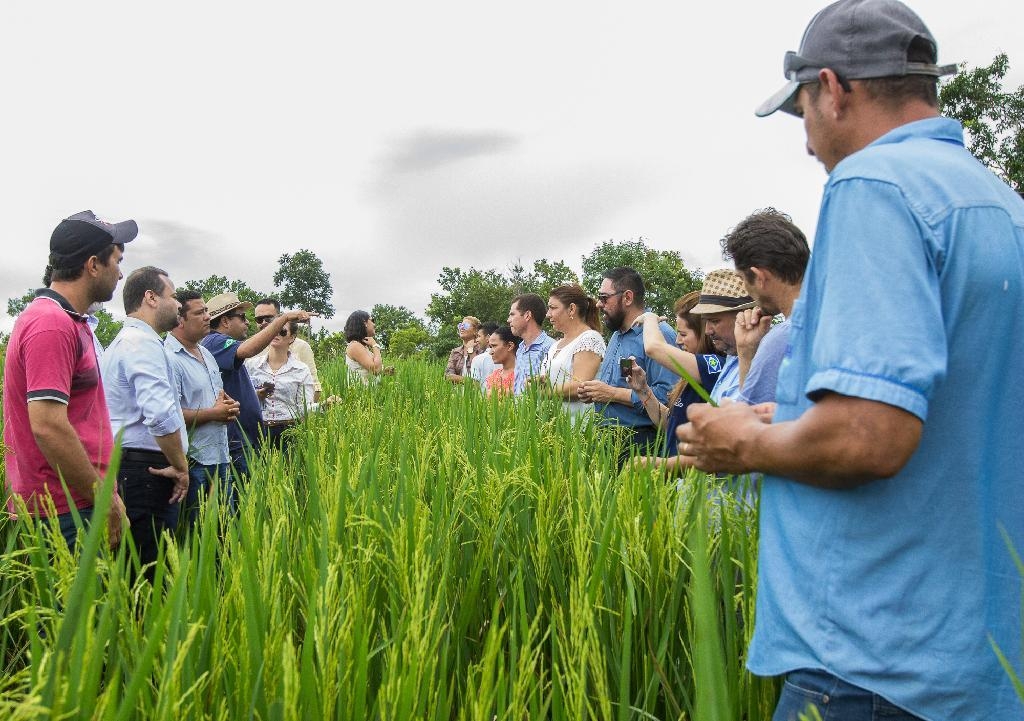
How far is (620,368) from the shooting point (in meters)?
4.16

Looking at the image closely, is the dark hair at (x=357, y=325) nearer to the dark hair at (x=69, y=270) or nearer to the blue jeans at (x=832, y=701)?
the dark hair at (x=69, y=270)

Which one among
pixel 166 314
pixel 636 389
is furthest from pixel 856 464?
pixel 166 314

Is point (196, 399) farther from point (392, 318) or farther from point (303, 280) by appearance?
point (303, 280)

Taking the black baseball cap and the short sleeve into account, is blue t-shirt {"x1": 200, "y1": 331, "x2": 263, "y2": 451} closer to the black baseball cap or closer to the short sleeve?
the black baseball cap

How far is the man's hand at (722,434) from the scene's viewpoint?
112cm

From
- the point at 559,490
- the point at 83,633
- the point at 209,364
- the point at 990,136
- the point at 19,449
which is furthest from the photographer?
the point at 990,136

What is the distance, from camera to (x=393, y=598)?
1.37 meters

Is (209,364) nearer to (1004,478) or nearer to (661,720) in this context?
(661,720)

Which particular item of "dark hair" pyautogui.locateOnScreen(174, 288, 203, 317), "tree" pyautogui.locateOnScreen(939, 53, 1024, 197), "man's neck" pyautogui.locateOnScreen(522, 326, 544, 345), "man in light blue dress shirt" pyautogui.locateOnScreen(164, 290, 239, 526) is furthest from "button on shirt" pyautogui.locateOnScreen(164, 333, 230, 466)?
"tree" pyautogui.locateOnScreen(939, 53, 1024, 197)

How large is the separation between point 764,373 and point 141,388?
2.83 meters


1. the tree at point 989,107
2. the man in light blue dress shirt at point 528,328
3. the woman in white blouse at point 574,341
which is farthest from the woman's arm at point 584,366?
the tree at point 989,107

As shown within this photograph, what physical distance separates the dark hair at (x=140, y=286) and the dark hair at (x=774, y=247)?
116 inches

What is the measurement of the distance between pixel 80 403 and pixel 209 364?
1.67 meters

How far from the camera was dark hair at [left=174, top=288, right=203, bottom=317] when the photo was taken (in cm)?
409
